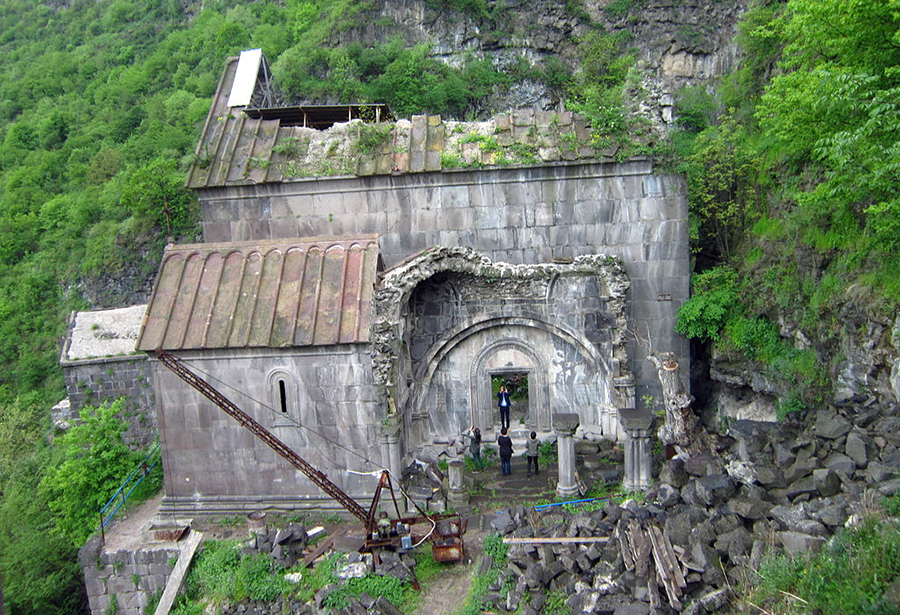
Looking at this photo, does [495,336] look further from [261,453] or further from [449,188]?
[261,453]

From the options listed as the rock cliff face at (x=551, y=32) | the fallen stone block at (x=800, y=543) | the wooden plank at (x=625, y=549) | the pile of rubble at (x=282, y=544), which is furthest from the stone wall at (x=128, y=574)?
the rock cliff face at (x=551, y=32)

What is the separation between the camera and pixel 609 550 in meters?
8.79

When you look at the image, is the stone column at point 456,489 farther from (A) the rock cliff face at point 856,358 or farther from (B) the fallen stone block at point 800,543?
(A) the rock cliff face at point 856,358

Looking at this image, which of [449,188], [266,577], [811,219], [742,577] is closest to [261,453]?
[266,577]

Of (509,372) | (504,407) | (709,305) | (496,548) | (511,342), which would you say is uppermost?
(709,305)

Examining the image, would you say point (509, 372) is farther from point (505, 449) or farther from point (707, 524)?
point (707, 524)

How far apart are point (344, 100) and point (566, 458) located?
2449 centimetres

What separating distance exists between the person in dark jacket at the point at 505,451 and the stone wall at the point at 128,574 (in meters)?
6.06

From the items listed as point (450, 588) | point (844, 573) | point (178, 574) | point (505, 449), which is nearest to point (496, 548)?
point (450, 588)

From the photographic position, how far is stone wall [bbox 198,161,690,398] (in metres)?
12.8

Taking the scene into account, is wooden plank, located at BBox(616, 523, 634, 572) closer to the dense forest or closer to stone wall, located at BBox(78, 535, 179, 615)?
the dense forest

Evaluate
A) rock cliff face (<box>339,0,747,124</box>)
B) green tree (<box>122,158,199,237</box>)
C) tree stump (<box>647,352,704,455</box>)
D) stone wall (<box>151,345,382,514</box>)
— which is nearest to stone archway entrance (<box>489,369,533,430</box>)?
tree stump (<box>647,352,704,455</box>)

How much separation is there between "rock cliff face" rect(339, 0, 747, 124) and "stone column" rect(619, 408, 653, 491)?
27.0 metres

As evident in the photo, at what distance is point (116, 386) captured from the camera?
710 inches
